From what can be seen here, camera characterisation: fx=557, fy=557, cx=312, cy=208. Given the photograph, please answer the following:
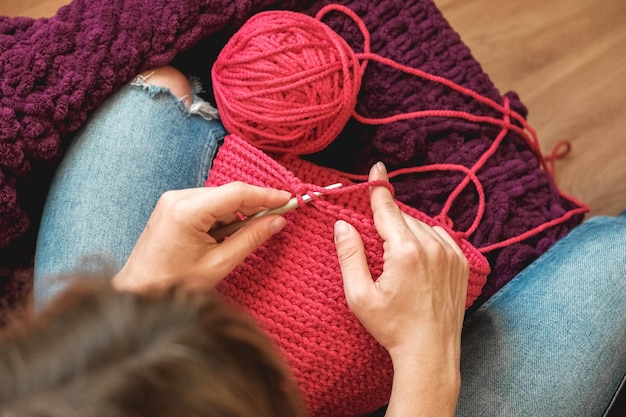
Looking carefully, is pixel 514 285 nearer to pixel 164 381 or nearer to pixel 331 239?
pixel 331 239

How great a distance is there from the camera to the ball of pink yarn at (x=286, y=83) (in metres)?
0.67

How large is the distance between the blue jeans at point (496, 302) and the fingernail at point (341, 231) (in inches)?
9.3

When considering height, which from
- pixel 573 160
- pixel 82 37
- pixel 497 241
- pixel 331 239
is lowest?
pixel 573 160

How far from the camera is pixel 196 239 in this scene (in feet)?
1.91

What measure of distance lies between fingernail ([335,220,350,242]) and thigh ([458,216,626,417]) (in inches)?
10.1

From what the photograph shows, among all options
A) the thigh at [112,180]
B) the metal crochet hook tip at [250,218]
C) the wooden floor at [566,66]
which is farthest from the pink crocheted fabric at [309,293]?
the wooden floor at [566,66]

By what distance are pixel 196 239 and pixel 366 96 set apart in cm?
34

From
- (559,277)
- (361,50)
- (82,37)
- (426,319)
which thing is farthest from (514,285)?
(82,37)

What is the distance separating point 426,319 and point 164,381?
0.34 m

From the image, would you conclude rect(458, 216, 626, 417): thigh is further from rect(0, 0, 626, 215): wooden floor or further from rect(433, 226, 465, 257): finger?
rect(0, 0, 626, 215): wooden floor

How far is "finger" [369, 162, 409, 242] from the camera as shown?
0.62 metres

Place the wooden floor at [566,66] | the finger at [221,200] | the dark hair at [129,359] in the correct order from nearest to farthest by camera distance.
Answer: the dark hair at [129,359]
the finger at [221,200]
the wooden floor at [566,66]

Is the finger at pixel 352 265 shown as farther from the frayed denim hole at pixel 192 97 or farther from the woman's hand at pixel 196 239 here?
the frayed denim hole at pixel 192 97

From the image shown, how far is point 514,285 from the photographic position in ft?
2.53
